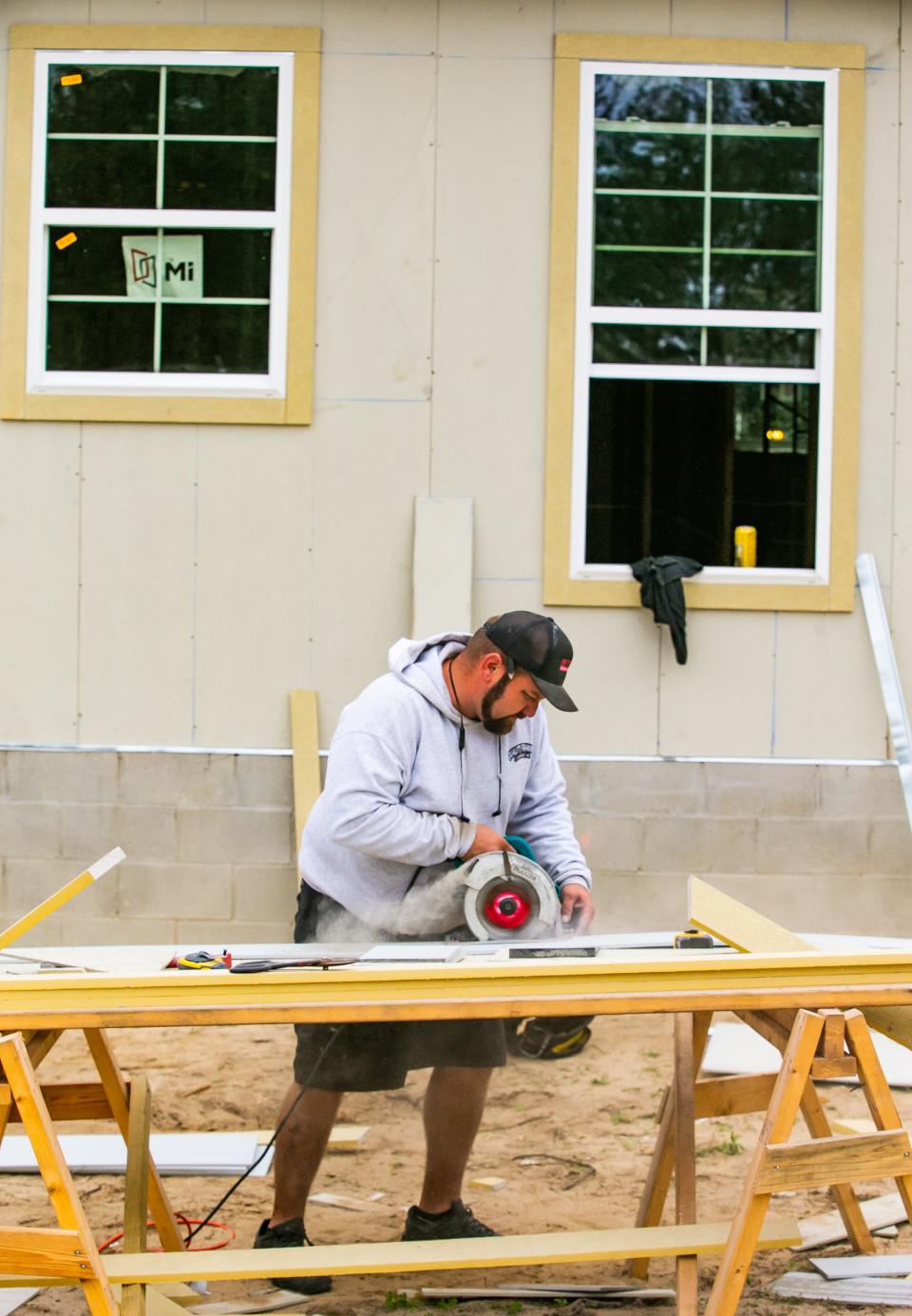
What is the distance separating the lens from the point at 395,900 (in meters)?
3.97

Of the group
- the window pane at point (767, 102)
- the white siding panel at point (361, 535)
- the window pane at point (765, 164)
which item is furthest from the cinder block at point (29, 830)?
the window pane at point (767, 102)

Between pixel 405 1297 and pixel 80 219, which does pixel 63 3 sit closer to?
pixel 80 219

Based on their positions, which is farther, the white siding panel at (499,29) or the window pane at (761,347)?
the window pane at (761,347)

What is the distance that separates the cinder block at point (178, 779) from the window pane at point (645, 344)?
2677mm

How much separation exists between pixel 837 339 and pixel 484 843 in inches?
158

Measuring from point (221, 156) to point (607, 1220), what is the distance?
5.07 meters

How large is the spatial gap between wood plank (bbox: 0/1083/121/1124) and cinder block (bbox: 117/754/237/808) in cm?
300

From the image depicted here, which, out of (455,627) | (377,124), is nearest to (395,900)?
(455,627)

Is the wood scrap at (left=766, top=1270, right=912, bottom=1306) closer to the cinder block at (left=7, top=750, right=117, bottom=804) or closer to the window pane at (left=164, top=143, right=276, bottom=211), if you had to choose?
the cinder block at (left=7, top=750, right=117, bottom=804)

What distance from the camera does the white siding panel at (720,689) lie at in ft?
22.6

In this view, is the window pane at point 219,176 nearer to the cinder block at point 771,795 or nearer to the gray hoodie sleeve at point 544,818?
the cinder block at point 771,795

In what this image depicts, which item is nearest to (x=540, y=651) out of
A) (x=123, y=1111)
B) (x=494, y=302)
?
(x=123, y=1111)

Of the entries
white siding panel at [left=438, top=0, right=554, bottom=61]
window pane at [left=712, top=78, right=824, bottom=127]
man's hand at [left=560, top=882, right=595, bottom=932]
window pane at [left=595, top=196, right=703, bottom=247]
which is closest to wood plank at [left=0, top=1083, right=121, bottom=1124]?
man's hand at [left=560, top=882, right=595, bottom=932]

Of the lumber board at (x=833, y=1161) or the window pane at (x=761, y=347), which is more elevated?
the window pane at (x=761, y=347)
